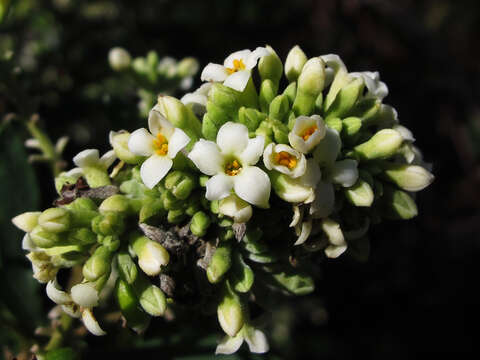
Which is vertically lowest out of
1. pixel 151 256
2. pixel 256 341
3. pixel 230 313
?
pixel 256 341

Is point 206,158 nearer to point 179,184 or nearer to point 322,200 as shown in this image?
point 179,184

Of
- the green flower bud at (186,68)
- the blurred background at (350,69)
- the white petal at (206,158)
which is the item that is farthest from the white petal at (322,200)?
the green flower bud at (186,68)

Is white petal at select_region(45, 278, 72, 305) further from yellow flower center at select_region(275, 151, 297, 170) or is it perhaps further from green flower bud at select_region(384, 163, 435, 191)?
green flower bud at select_region(384, 163, 435, 191)

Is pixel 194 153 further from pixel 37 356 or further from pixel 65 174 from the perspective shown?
pixel 37 356

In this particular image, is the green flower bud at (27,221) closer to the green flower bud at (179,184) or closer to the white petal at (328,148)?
the green flower bud at (179,184)

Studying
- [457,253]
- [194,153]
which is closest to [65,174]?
[194,153]

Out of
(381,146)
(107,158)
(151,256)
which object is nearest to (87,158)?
(107,158)

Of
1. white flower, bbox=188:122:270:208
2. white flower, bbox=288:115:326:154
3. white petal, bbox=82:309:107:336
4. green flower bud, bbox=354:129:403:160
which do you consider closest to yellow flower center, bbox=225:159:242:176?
white flower, bbox=188:122:270:208

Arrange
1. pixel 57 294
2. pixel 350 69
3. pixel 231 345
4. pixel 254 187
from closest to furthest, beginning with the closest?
pixel 254 187, pixel 57 294, pixel 231 345, pixel 350 69
